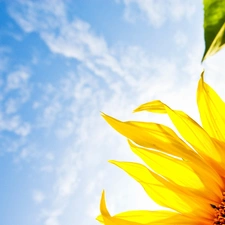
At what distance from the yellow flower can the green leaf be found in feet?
3.04

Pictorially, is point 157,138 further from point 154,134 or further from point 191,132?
point 191,132

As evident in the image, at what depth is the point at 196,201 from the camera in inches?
76.1

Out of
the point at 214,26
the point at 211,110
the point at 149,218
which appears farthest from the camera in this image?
the point at 149,218

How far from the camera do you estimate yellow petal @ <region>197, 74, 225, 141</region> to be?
166cm

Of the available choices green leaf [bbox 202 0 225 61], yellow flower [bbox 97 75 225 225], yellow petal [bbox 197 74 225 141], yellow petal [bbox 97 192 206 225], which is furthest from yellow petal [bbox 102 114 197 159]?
green leaf [bbox 202 0 225 61]

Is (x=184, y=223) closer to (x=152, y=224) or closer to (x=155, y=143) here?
(x=152, y=224)

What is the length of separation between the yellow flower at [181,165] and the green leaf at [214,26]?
926 millimetres

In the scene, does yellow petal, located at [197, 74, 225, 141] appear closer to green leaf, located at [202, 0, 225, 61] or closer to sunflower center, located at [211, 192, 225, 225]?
sunflower center, located at [211, 192, 225, 225]

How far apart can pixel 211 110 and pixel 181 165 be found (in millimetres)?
344

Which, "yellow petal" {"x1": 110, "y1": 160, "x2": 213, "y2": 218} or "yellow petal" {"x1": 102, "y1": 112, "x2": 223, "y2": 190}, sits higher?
"yellow petal" {"x1": 102, "y1": 112, "x2": 223, "y2": 190}

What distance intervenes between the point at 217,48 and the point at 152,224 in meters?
1.38

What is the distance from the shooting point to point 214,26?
70cm

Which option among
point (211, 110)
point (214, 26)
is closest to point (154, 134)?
point (211, 110)

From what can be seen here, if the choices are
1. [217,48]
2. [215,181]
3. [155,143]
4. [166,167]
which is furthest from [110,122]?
[217,48]
